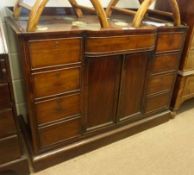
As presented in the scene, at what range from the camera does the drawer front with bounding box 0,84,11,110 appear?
938 mm

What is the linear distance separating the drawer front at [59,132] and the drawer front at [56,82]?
0.75 ft

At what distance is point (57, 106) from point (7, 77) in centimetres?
34

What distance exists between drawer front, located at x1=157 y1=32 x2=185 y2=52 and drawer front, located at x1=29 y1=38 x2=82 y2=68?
0.60m

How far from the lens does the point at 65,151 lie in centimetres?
133

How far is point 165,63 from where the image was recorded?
152cm

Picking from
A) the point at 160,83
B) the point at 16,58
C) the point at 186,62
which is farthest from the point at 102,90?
the point at 186,62

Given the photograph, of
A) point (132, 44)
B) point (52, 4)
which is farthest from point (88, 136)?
point (52, 4)

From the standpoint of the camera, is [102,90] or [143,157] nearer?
[102,90]

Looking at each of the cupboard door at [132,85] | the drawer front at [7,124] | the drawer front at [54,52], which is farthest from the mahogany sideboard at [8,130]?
the cupboard door at [132,85]

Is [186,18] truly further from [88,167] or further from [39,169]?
[39,169]

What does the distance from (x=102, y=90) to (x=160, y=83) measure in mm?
532

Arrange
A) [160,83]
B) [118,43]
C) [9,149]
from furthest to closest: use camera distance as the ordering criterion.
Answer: [160,83], [118,43], [9,149]

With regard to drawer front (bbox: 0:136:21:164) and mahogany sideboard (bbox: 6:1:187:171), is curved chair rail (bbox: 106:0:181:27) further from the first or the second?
drawer front (bbox: 0:136:21:164)

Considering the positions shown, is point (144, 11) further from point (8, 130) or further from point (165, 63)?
point (8, 130)
